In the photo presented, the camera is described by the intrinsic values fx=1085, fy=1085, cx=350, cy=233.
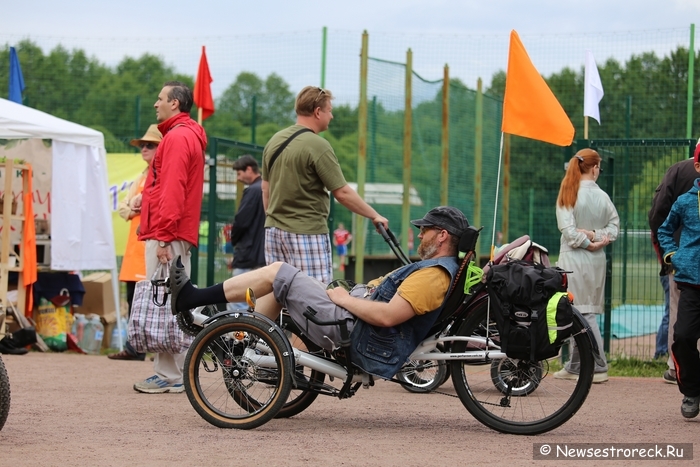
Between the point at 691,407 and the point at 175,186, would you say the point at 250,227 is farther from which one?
the point at 691,407

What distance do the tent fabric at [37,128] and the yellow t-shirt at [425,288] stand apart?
5.96 meters

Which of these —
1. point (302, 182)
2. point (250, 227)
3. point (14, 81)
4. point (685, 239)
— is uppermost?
point (14, 81)

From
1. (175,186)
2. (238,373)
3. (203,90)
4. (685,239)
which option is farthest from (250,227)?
(685,239)

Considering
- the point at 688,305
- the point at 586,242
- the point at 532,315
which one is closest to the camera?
the point at 532,315

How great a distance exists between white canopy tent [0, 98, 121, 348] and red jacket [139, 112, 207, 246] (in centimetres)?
347

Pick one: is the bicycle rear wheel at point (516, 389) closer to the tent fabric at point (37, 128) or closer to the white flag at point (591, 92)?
the white flag at point (591, 92)

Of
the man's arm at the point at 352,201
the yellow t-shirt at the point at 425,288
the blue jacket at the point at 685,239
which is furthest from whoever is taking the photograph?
the man's arm at the point at 352,201

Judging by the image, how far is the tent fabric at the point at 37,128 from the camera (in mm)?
10594

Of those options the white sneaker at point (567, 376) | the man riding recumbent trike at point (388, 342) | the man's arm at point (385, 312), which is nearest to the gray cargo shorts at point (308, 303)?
the man riding recumbent trike at point (388, 342)

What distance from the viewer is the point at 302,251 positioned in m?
7.43

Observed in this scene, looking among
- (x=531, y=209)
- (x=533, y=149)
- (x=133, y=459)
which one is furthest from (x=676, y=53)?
(x=133, y=459)

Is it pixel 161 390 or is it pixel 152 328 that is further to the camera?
pixel 161 390

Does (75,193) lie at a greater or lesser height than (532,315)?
greater

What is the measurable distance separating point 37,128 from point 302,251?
14.6 feet
